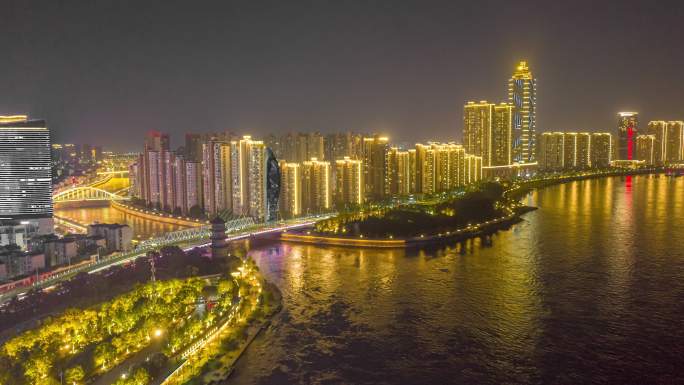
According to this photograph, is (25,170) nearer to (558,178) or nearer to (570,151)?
(558,178)

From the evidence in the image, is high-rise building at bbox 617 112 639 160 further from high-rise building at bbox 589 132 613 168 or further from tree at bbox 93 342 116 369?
tree at bbox 93 342 116 369

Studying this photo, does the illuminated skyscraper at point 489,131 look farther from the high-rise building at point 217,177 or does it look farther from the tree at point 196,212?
the tree at point 196,212

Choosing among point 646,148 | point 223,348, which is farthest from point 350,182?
point 646,148

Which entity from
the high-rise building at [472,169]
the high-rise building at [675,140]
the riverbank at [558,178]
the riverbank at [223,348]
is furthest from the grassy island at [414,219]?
the high-rise building at [675,140]

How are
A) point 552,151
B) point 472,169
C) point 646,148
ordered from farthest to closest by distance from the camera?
point 646,148 → point 552,151 → point 472,169

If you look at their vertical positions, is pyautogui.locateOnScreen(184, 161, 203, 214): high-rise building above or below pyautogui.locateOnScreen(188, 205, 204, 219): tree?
above

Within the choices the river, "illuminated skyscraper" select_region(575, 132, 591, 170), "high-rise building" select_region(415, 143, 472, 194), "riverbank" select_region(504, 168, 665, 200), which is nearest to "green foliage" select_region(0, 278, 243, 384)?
the river

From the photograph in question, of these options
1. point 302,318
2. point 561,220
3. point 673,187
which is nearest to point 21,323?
point 302,318
